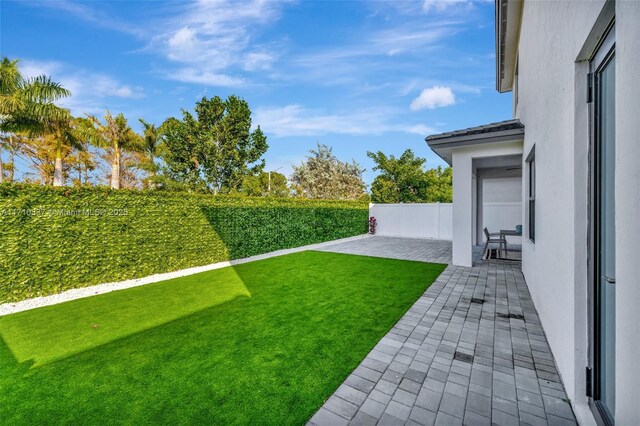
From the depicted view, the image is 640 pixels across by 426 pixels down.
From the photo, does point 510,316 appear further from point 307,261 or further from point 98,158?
point 98,158

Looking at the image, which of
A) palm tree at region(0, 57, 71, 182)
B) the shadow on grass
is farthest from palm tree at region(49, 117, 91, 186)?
the shadow on grass

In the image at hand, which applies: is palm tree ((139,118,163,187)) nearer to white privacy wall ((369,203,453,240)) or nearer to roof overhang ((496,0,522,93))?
white privacy wall ((369,203,453,240))

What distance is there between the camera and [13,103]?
12328 mm

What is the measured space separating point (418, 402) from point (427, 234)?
1408 centimetres

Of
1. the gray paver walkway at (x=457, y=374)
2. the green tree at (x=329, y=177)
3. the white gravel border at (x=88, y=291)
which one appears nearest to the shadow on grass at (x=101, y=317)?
the white gravel border at (x=88, y=291)

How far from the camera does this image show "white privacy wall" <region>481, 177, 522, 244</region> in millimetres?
12352

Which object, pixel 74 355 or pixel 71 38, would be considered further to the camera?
pixel 71 38

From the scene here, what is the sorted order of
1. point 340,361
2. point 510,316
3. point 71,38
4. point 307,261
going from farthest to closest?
point 71,38, point 307,261, point 510,316, point 340,361

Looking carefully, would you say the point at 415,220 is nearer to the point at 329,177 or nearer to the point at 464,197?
the point at 464,197

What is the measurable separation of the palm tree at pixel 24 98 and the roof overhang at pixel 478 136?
1672 cm

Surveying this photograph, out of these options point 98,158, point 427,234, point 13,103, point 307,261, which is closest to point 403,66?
point 427,234

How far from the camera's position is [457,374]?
9.28 feet

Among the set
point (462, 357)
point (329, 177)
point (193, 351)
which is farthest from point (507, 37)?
point (329, 177)

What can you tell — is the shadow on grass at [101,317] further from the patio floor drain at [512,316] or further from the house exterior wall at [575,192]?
the house exterior wall at [575,192]
